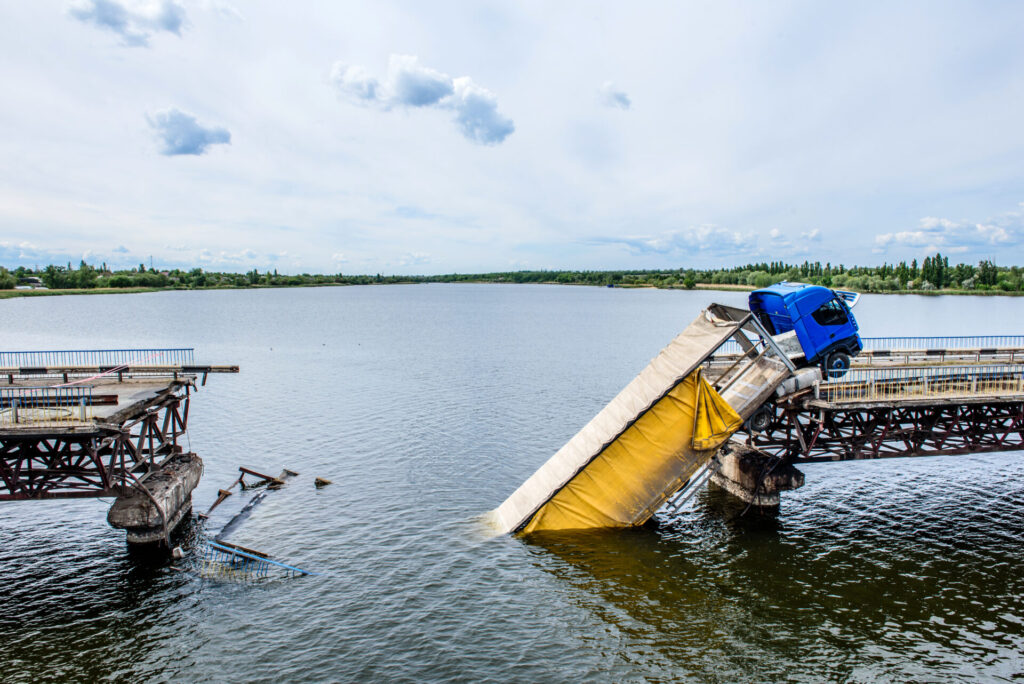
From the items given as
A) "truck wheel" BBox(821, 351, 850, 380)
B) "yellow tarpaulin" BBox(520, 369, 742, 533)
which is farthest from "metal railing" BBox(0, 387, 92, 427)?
"truck wheel" BBox(821, 351, 850, 380)

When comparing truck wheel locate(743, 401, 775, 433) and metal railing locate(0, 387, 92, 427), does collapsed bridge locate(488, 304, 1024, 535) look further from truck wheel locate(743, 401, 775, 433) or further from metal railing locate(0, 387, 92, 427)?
metal railing locate(0, 387, 92, 427)

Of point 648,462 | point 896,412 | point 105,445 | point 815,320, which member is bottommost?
point 648,462

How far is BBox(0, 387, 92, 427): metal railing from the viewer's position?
2350 centimetres

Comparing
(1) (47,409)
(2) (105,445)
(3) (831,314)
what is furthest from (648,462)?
(1) (47,409)

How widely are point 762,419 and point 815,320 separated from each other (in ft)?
19.6

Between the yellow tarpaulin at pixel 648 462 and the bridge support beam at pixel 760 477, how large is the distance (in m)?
4.49

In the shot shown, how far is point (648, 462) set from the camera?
26062 millimetres

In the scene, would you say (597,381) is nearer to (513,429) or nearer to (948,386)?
(513,429)

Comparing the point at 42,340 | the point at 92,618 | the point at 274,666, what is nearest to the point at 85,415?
the point at 92,618

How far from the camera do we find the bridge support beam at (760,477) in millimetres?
30203

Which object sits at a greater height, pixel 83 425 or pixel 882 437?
pixel 83 425

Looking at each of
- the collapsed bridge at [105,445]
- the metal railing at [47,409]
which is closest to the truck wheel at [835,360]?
the collapsed bridge at [105,445]

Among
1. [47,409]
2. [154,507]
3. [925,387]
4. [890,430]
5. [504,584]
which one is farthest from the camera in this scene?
[890,430]

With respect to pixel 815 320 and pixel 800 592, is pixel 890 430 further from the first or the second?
pixel 800 592
